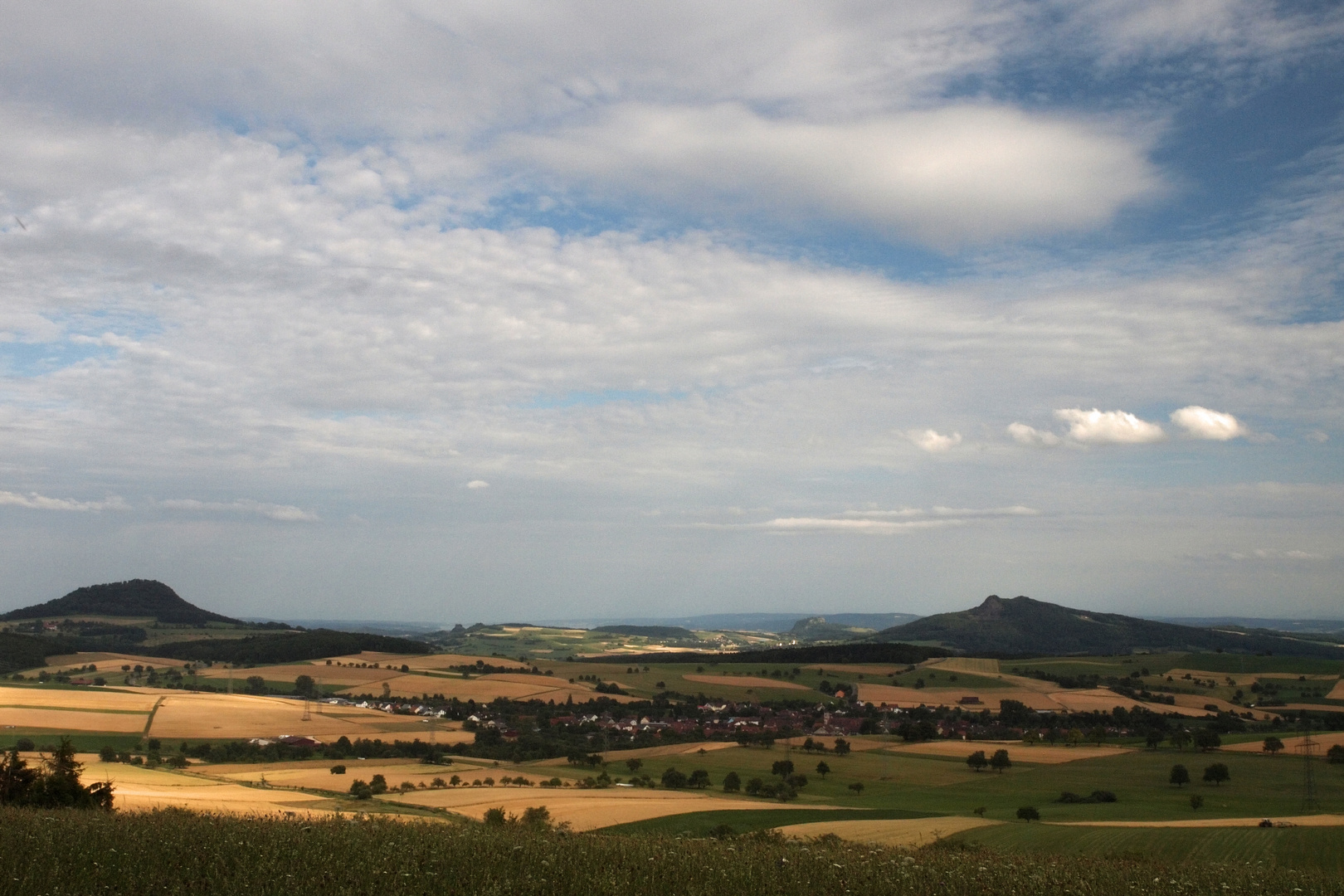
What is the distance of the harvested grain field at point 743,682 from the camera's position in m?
115

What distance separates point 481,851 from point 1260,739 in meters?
75.2

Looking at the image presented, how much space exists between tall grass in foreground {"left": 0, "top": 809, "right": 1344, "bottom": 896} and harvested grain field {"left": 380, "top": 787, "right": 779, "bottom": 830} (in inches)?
652

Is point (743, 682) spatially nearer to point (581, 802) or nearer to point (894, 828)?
point (581, 802)

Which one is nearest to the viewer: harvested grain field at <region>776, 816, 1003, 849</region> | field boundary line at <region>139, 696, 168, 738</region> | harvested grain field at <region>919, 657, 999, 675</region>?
harvested grain field at <region>776, 816, 1003, 849</region>

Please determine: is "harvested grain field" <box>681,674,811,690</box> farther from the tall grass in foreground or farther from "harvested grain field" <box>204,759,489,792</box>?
the tall grass in foreground

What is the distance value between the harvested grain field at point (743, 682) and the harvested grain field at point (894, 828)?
76.5m

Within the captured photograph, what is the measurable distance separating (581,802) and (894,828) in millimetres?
12209

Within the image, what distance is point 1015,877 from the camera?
11.5m

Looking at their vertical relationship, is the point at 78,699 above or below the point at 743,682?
above

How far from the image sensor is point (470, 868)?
1056cm

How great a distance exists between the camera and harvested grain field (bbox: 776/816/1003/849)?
29062 millimetres

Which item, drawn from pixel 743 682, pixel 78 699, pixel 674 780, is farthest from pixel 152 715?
pixel 743 682

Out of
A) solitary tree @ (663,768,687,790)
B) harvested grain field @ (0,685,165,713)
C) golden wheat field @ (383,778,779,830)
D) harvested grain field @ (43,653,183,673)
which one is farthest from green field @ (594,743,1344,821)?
harvested grain field @ (43,653,183,673)

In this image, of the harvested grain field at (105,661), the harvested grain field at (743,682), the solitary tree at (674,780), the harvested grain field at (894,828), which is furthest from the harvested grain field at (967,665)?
the harvested grain field at (105,661)
